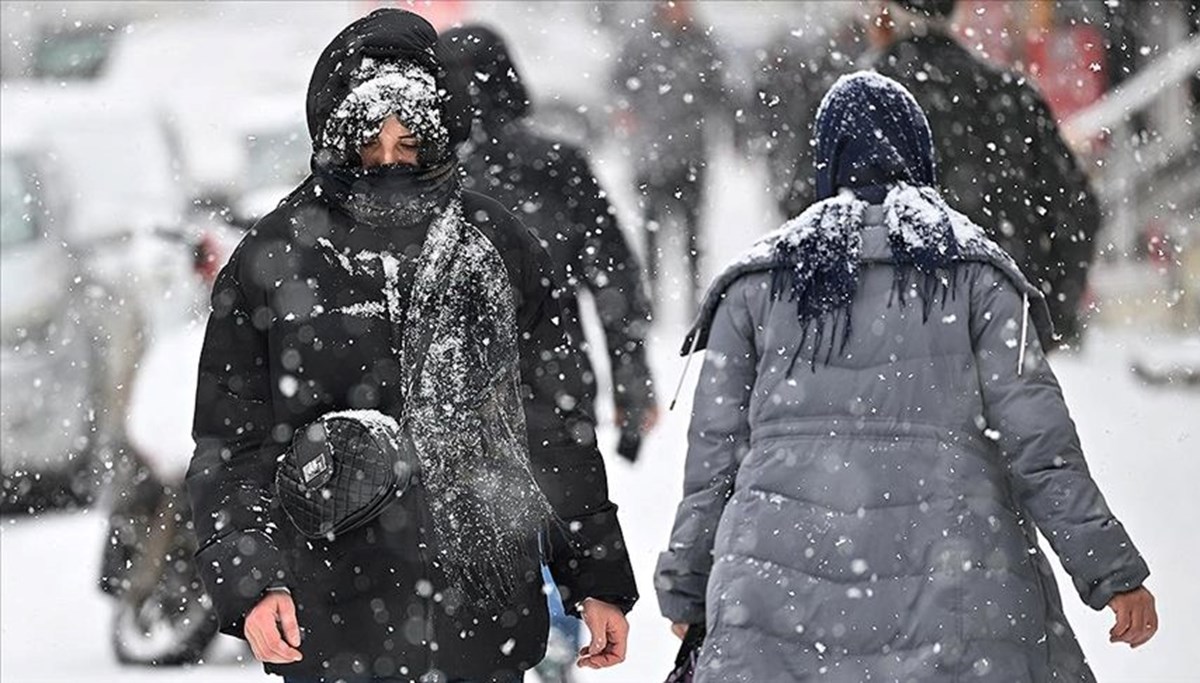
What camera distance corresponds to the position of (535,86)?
22219mm

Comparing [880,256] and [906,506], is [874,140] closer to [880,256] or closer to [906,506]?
[880,256]

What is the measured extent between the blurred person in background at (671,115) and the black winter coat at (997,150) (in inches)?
381

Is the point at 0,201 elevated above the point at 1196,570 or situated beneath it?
elevated above

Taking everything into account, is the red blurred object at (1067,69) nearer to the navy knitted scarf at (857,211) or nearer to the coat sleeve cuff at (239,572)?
the navy knitted scarf at (857,211)

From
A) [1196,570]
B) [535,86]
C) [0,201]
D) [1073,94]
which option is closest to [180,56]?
[535,86]

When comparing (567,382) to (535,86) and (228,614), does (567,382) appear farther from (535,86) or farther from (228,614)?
(535,86)

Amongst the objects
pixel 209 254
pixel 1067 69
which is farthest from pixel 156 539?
pixel 1067 69

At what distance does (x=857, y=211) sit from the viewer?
419cm

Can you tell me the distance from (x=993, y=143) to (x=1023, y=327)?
5.93 feet

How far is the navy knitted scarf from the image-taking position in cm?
409

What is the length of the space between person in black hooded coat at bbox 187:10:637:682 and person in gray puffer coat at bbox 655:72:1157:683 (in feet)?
0.96

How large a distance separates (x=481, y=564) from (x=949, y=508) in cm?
74

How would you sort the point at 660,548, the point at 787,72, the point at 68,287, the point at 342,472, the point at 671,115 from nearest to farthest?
1. the point at 342,472
2. the point at 660,548
3. the point at 68,287
4. the point at 671,115
5. the point at 787,72

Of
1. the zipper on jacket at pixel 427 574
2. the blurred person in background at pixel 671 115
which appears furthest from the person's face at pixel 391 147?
the blurred person in background at pixel 671 115
